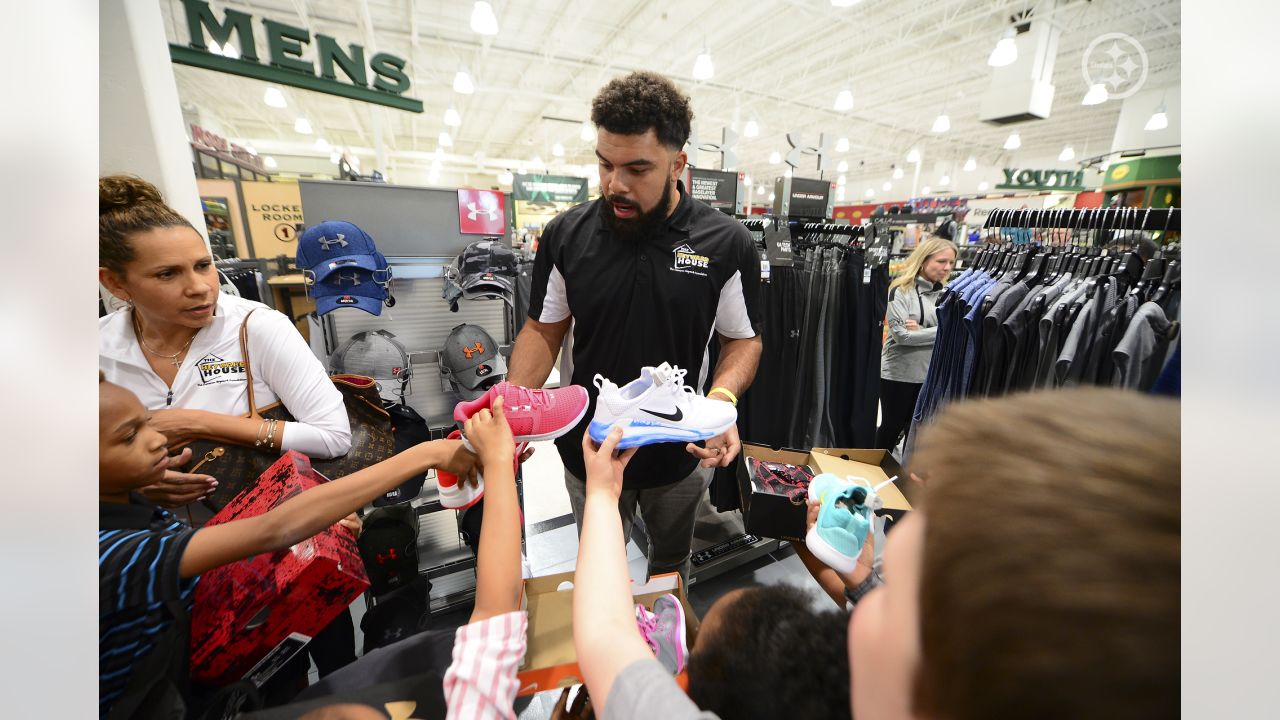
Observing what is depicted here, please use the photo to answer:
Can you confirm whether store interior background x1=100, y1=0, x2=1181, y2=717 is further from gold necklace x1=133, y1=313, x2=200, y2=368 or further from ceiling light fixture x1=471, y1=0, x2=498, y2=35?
gold necklace x1=133, y1=313, x2=200, y2=368

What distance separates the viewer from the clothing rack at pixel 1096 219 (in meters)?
1.82

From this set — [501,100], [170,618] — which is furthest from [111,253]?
[501,100]

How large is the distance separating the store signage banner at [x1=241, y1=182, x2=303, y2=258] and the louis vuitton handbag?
3.77 metres

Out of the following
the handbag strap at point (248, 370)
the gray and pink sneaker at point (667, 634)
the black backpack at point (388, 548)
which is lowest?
the black backpack at point (388, 548)

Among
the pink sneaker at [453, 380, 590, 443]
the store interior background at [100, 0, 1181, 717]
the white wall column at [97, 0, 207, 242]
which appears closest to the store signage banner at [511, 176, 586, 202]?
the store interior background at [100, 0, 1181, 717]

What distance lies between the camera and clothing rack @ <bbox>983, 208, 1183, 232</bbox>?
182 cm

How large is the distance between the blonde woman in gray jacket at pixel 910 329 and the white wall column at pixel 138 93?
3729 millimetres

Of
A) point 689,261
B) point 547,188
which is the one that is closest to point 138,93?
point 689,261

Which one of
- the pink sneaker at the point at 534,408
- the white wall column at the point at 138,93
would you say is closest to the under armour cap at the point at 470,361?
the white wall column at the point at 138,93

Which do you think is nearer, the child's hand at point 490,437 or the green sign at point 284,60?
the child's hand at point 490,437

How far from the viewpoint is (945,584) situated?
38 centimetres

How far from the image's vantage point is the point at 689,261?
1.55 m

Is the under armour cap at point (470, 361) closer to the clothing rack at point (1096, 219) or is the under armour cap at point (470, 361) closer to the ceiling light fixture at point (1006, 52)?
the clothing rack at point (1096, 219)
